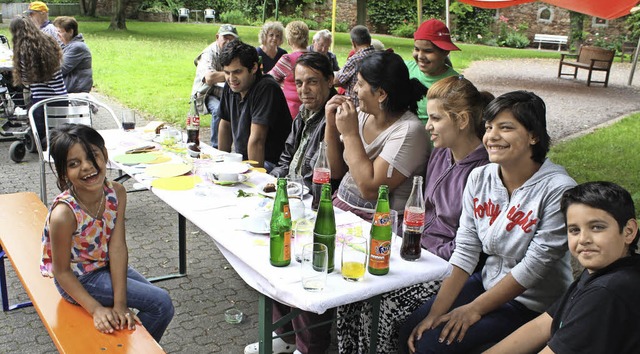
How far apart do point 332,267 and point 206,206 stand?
3.11 feet

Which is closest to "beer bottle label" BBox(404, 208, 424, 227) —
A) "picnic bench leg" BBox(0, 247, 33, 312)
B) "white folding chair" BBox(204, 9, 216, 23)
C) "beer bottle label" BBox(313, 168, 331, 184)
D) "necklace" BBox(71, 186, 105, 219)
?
"beer bottle label" BBox(313, 168, 331, 184)

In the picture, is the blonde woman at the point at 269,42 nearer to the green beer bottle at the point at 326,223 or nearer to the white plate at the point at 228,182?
the white plate at the point at 228,182

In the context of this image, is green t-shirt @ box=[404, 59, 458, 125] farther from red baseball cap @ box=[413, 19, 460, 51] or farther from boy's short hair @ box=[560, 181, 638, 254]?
boy's short hair @ box=[560, 181, 638, 254]

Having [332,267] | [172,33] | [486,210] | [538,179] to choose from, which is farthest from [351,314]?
[172,33]

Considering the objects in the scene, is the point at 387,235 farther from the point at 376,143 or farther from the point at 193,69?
the point at 193,69

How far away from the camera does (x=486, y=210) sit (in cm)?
264

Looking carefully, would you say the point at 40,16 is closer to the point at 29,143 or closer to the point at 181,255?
the point at 29,143

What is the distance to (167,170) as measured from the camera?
361cm

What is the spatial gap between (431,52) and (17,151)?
4811mm

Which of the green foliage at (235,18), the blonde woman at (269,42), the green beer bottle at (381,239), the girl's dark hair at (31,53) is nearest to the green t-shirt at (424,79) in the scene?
the green beer bottle at (381,239)

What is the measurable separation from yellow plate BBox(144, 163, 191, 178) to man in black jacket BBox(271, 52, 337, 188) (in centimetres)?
59

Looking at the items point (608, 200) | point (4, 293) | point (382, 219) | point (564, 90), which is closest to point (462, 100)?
point (382, 219)

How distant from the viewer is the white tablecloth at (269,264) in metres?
2.20

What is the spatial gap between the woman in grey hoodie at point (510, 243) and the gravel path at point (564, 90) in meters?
7.36
